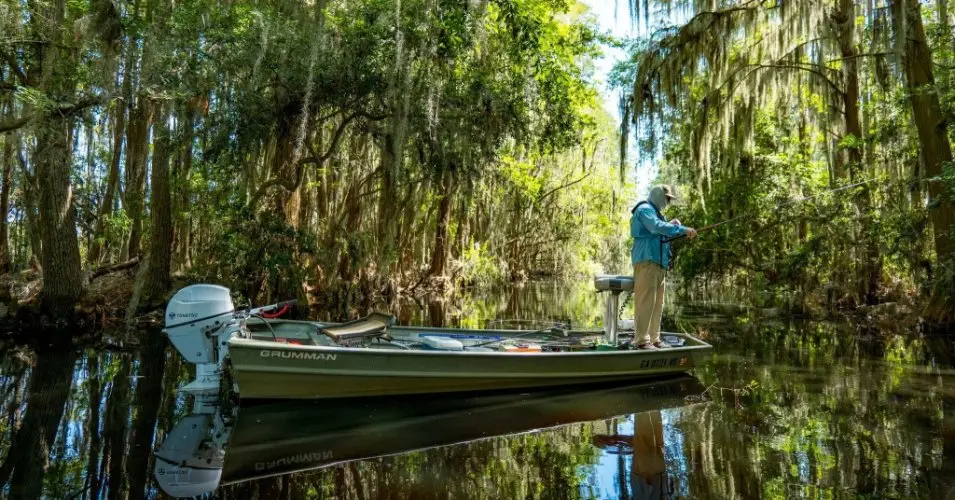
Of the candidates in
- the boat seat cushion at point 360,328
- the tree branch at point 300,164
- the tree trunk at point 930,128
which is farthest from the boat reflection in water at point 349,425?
the tree branch at point 300,164

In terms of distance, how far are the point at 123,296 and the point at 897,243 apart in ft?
48.4

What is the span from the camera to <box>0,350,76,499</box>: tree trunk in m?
4.09

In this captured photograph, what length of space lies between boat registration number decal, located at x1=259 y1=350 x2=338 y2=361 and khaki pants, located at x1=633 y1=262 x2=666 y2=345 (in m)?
3.45

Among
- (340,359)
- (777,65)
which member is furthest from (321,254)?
(777,65)

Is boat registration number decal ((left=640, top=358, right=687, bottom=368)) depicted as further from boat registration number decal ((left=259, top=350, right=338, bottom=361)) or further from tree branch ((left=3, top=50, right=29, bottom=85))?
tree branch ((left=3, top=50, right=29, bottom=85))

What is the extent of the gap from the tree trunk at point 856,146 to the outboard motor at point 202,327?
1121 centimetres

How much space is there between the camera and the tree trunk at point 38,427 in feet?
13.4

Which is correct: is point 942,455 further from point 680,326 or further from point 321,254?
point 321,254

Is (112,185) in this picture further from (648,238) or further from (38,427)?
(648,238)

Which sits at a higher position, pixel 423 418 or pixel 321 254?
pixel 321 254

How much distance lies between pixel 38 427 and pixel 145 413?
0.79 m

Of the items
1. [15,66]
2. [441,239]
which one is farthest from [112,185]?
[441,239]

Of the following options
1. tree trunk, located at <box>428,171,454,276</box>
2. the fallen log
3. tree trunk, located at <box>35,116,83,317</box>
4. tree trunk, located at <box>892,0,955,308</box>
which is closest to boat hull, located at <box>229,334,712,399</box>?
tree trunk, located at <box>892,0,955,308</box>

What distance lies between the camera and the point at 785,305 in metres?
15.6
